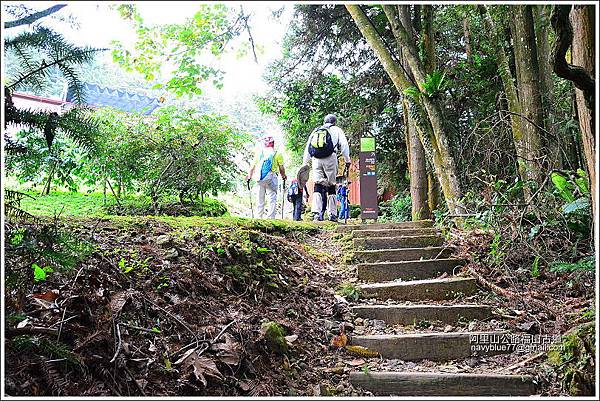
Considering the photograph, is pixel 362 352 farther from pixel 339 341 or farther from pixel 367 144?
pixel 367 144

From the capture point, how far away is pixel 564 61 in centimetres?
201

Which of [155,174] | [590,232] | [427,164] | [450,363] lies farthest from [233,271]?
[427,164]

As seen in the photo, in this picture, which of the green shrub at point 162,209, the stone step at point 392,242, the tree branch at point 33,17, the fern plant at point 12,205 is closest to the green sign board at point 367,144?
the green shrub at point 162,209

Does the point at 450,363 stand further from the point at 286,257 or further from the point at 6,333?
the point at 6,333

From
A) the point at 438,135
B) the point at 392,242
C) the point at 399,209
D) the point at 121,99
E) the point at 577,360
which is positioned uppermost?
the point at 121,99

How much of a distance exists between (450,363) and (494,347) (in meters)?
0.42

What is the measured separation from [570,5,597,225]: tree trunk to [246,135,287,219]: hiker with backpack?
6456mm

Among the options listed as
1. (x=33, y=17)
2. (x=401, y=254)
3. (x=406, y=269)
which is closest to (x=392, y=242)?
(x=401, y=254)

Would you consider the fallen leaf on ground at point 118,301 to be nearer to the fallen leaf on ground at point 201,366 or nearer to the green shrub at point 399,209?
the fallen leaf on ground at point 201,366

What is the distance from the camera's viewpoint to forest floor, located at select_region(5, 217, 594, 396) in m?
2.09

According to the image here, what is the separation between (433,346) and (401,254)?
199 centimetres

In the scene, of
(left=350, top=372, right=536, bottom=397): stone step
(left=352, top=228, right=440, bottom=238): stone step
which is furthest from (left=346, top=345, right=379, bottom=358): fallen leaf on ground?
(left=352, top=228, right=440, bottom=238): stone step

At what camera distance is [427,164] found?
29.2 ft

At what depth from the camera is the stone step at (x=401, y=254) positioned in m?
5.52
